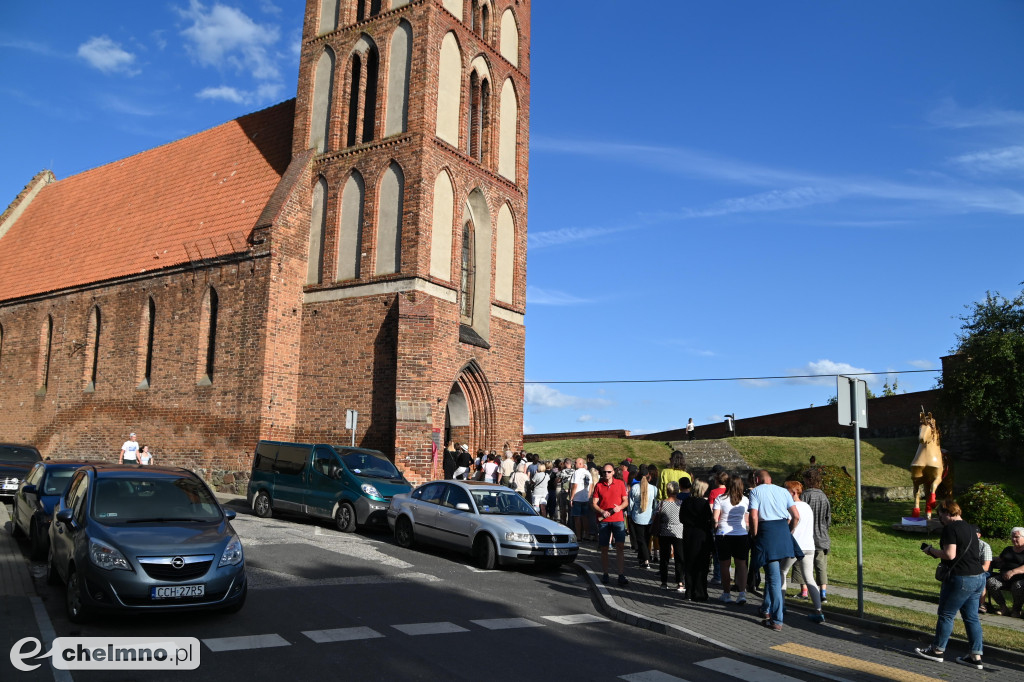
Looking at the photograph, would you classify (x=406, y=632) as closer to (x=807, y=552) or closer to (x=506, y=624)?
(x=506, y=624)

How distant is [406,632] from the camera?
26.5 ft

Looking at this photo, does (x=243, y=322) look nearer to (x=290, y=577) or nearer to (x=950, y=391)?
(x=290, y=577)

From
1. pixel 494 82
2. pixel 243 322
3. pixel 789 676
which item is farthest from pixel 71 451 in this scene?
pixel 789 676

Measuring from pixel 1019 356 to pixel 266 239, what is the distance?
22190 mm

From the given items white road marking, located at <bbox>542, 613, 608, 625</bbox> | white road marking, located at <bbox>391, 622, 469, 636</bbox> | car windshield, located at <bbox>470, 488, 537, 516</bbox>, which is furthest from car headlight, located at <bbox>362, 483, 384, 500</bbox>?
white road marking, located at <bbox>391, 622, 469, 636</bbox>

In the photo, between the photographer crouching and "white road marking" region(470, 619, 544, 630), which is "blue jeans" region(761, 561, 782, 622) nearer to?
the photographer crouching

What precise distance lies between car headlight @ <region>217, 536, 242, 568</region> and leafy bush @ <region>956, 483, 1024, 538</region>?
1367 cm

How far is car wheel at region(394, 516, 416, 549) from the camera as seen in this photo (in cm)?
1437

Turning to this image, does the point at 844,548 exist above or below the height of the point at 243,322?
below

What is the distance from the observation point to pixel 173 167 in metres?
31.7

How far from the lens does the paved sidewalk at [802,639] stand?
7.64 metres

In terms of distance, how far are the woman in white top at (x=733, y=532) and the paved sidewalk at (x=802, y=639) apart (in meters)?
0.32

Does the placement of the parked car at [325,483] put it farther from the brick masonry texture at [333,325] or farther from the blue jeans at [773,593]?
the blue jeans at [773,593]

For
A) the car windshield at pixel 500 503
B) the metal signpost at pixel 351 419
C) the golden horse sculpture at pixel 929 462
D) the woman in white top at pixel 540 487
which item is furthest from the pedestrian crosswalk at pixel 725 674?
the metal signpost at pixel 351 419
